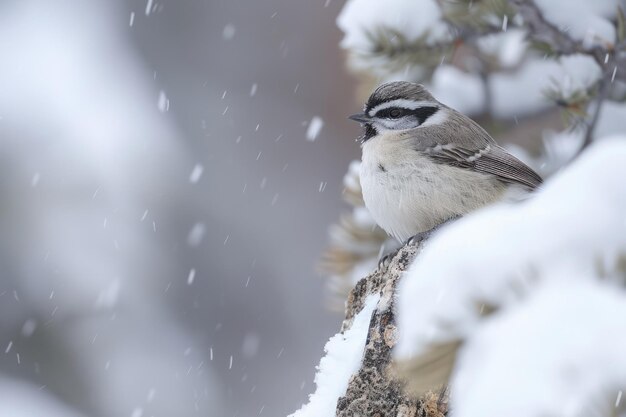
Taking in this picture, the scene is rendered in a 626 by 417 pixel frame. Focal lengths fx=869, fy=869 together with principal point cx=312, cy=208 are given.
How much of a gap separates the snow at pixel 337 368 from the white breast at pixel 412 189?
1.33 m

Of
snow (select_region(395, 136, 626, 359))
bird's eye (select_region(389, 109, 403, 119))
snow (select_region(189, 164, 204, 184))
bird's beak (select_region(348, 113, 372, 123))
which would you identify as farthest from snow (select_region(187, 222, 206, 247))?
snow (select_region(395, 136, 626, 359))

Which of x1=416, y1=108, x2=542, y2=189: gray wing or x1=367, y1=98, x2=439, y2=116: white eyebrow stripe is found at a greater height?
x1=367, y1=98, x2=439, y2=116: white eyebrow stripe

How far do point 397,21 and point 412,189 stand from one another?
2.84 ft

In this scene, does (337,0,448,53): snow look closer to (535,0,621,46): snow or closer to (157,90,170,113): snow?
(535,0,621,46): snow

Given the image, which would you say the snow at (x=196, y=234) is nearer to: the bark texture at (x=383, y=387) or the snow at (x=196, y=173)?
the snow at (x=196, y=173)

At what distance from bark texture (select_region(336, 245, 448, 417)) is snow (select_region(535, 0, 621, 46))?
65.1 inches

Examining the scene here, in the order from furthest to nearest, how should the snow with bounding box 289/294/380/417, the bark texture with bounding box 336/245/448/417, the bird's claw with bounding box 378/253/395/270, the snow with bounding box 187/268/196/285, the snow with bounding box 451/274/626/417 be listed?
the snow with bounding box 187/268/196/285 → the bird's claw with bounding box 378/253/395/270 → the snow with bounding box 289/294/380/417 → the bark texture with bounding box 336/245/448/417 → the snow with bounding box 451/274/626/417

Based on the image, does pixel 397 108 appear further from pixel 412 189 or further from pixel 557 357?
pixel 557 357

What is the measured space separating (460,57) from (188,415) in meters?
5.32

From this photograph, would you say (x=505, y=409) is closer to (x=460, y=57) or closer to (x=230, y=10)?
(x=460, y=57)

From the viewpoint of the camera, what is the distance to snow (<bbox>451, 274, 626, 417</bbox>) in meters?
1.42

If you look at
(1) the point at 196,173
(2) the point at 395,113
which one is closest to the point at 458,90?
(2) the point at 395,113

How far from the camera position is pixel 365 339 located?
9.34 ft

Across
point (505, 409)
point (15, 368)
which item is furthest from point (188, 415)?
point (505, 409)
